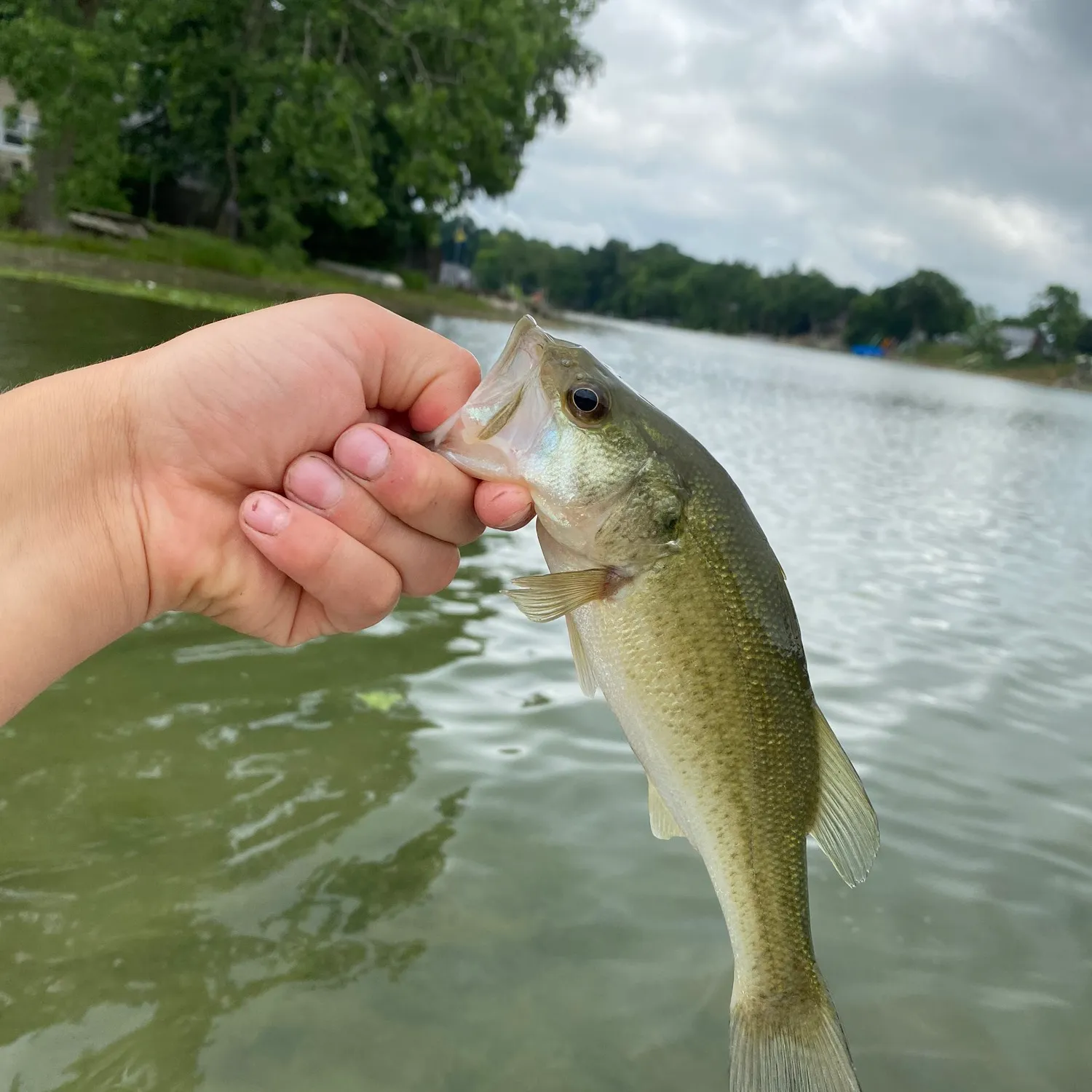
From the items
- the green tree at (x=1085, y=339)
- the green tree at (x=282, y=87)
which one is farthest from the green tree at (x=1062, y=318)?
the green tree at (x=282, y=87)

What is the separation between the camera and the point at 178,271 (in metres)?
25.6

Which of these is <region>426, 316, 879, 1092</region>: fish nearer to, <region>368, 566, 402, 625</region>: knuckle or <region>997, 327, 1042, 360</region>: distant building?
<region>368, 566, 402, 625</region>: knuckle

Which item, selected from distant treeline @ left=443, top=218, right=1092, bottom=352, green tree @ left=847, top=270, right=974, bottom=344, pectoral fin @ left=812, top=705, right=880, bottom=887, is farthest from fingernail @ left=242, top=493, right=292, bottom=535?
green tree @ left=847, top=270, right=974, bottom=344

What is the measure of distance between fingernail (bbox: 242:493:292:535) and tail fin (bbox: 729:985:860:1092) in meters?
1.80

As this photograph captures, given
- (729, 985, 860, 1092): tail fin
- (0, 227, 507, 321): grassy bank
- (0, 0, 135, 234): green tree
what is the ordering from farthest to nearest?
(0, 0, 135, 234): green tree → (0, 227, 507, 321): grassy bank → (729, 985, 860, 1092): tail fin

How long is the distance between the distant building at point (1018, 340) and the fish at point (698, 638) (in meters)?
147

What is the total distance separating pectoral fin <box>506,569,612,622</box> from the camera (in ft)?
7.95

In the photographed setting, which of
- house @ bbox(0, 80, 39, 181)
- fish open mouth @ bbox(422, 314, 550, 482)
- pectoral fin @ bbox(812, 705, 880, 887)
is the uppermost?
house @ bbox(0, 80, 39, 181)

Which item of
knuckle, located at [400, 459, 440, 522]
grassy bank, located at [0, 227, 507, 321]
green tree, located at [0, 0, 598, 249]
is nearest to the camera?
knuckle, located at [400, 459, 440, 522]

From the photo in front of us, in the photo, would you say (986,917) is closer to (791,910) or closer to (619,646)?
(791,910)

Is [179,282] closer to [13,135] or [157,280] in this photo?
[157,280]

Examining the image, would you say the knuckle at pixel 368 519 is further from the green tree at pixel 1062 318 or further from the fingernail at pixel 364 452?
the green tree at pixel 1062 318

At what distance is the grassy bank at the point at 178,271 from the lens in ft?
63.6

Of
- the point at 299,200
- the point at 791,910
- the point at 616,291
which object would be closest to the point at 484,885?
the point at 791,910
